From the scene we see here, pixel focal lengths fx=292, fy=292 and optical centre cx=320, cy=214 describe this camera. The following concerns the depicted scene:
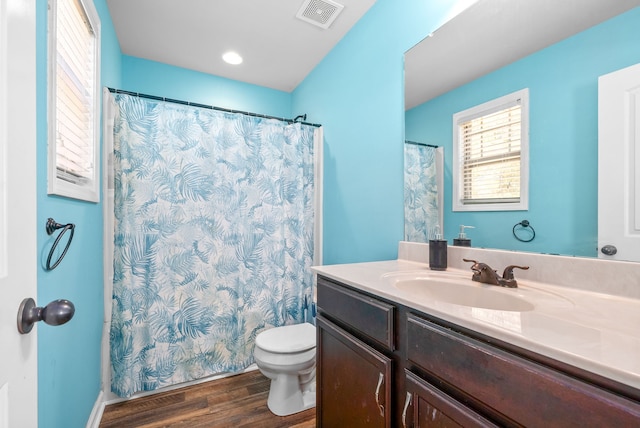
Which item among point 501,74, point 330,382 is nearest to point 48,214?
point 330,382

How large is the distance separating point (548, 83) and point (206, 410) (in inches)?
89.8

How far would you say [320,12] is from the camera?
1.89 m

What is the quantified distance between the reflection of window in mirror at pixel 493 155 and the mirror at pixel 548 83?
30mm

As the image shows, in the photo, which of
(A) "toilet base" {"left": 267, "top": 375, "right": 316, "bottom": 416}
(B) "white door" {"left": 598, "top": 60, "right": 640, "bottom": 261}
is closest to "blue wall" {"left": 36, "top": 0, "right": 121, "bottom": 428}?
(A) "toilet base" {"left": 267, "top": 375, "right": 316, "bottom": 416}

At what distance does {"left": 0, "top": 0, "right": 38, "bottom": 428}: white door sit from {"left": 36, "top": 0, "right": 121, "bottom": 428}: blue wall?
1.53 feet

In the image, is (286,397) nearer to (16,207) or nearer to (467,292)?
(467,292)

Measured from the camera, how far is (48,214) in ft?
3.21

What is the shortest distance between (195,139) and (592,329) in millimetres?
2098

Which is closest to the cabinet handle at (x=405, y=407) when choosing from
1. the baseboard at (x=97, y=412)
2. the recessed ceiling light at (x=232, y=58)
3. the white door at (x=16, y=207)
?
the white door at (x=16, y=207)

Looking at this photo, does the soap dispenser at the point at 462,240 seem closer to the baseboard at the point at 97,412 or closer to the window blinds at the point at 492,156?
the window blinds at the point at 492,156

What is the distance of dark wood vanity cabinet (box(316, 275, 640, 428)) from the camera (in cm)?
50

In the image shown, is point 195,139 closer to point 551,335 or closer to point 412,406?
point 412,406

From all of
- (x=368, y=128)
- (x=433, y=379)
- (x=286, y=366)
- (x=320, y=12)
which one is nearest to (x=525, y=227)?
(x=433, y=379)

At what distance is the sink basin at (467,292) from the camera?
0.93 metres
